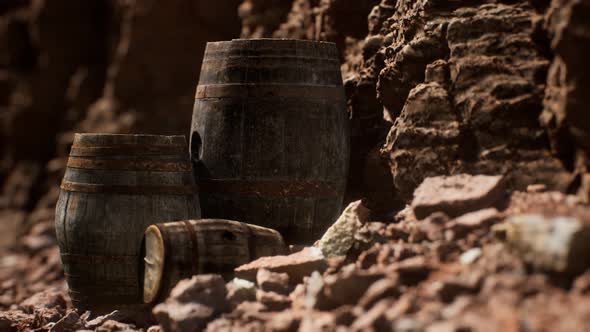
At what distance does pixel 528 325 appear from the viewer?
115 inches

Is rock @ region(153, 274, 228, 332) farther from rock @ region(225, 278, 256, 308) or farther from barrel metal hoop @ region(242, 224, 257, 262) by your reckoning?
barrel metal hoop @ region(242, 224, 257, 262)

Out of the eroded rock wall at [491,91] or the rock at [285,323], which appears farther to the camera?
the eroded rock wall at [491,91]

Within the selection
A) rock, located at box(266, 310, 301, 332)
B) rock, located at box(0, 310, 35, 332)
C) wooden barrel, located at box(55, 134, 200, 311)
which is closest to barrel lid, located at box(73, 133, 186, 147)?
wooden barrel, located at box(55, 134, 200, 311)

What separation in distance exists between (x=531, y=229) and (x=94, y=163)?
2667 millimetres

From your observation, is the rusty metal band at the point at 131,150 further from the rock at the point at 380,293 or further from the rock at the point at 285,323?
the rock at the point at 380,293

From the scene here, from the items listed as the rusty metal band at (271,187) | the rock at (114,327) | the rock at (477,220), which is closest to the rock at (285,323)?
the rock at (477,220)

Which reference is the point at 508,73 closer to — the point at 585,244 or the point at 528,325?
the point at 585,244

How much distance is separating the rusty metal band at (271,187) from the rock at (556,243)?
220cm

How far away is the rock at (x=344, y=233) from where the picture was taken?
4.56m

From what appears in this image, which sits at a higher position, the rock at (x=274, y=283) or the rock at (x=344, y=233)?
the rock at (x=344, y=233)

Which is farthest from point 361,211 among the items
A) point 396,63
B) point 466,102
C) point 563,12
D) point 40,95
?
point 40,95

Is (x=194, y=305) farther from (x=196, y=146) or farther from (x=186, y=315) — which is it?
(x=196, y=146)

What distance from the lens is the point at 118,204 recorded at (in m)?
5.03

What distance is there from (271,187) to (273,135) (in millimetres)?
308
